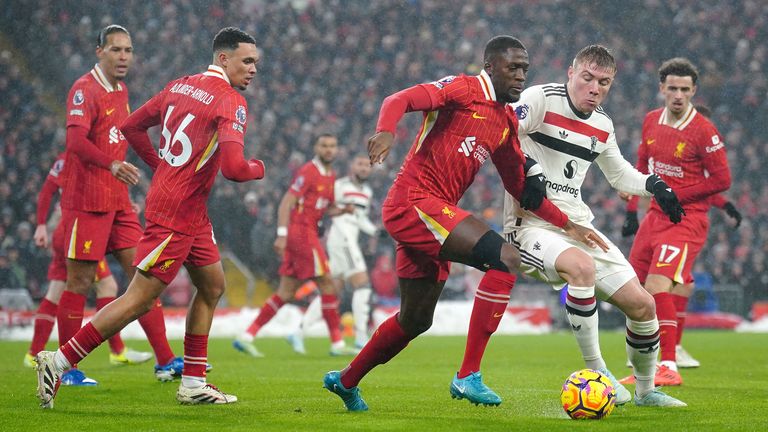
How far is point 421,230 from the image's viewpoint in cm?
543

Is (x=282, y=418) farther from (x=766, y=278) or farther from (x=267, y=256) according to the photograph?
(x=766, y=278)

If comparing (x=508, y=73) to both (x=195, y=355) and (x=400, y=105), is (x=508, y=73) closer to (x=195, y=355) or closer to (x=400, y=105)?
(x=400, y=105)

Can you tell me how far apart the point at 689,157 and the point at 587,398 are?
156 inches

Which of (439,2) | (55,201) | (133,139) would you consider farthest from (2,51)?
(133,139)

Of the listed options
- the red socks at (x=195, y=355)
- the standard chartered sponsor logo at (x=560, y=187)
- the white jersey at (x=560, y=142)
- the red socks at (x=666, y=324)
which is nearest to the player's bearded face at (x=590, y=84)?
the white jersey at (x=560, y=142)

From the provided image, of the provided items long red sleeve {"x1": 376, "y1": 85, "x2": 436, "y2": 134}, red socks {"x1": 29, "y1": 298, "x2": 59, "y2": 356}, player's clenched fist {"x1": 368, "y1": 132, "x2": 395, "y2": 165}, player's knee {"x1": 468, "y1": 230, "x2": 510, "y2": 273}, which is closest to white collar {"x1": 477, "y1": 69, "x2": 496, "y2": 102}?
long red sleeve {"x1": 376, "y1": 85, "x2": 436, "y2": 134}

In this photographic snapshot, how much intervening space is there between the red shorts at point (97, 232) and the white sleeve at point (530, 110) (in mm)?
3622

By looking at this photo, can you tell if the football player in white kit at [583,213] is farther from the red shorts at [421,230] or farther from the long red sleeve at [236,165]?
the long red sleeve at [236,165]

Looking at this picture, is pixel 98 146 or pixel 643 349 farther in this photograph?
pixel 98 146

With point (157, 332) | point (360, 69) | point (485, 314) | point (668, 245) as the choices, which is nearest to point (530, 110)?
point (485, 314)

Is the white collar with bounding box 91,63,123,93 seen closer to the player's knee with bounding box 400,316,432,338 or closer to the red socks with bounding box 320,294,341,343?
the player's knee with bounding box 400,316,432,338

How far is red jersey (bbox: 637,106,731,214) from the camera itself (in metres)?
8.72

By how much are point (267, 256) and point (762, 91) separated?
1201 centimetres

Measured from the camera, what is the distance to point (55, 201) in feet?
60.3
